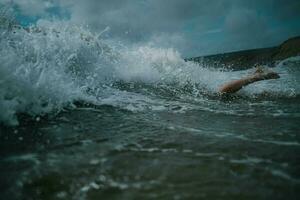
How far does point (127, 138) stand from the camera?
457 centimetres

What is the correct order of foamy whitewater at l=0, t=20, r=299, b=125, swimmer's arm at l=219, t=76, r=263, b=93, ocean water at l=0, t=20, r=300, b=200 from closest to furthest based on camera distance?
1. ocean water at l=0, t=20, r=300, b=200
2. foamy whitewater at l=0, t=20, r=299, b=125
3. swimmer's arm at l=219, t=76, r=263, b=93

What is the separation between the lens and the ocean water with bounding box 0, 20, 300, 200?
2906 mm

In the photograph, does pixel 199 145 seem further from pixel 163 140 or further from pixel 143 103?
pixel 143 103

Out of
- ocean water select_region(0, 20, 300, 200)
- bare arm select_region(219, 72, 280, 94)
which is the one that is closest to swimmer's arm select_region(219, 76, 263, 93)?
bare arm select_region(219, 72, 280, 94)

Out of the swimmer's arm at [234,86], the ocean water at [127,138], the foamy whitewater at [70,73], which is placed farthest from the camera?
the swimmer's arm at [234,86]

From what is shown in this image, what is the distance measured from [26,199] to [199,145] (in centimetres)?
245

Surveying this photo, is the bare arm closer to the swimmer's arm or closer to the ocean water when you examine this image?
the swimmer's arm

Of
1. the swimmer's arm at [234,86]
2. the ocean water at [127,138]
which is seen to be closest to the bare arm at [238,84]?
the swimmer's arm at [234,86]

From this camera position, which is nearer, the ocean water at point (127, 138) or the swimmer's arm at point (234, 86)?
the ocean water at point (127, 138)

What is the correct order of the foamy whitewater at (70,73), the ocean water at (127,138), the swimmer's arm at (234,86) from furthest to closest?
the swimmer's arm at (234,86)
the foamy whitewater at (70,73)
the ocean water at (127,138)

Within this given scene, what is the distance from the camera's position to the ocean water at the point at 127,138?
291 cm

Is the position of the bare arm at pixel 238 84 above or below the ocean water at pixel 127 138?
above

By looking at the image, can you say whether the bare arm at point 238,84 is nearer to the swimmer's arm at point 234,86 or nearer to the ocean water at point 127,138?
the swimmer's arm at point 234,86

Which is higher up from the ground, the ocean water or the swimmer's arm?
the swimmer's arm
